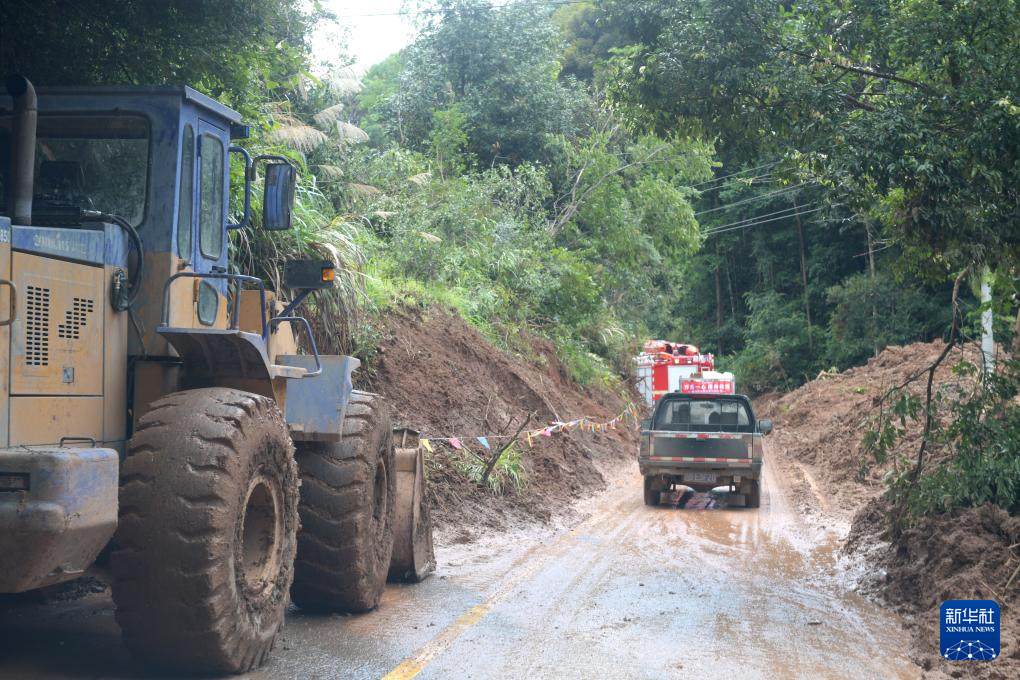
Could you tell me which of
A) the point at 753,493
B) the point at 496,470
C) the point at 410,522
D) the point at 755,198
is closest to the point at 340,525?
the point at 410,522

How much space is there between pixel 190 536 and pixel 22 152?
2.24m

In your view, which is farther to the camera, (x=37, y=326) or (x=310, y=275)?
(x=310, y=275)

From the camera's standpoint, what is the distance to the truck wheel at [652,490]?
17188 millimetres

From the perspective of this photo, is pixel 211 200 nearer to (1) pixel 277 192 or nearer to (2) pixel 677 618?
(1) pixel 277 192

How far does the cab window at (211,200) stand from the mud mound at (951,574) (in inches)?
223

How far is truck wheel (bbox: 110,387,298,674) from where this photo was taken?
543cm

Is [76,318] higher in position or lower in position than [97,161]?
lower

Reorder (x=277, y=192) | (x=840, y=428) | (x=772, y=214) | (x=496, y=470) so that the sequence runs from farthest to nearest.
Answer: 1. (x=772, y=214)
2. (x=840, y=428)
3. (x=496, y=470)
4. (x=277, y=192)

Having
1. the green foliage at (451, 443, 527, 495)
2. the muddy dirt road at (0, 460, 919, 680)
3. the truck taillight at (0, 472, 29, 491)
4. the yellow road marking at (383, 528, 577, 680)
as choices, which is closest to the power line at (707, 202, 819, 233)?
the green foliage at (451, 443, 527, 495)

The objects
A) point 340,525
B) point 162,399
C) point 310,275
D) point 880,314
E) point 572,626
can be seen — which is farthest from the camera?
point 880,314

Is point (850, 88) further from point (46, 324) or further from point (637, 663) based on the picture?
point (46, 324)

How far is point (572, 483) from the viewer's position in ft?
59.0

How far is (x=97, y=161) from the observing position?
646 centimetres

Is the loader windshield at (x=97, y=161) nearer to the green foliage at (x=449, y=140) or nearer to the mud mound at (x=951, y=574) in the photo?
the mud mound at (x=951, y=574)
